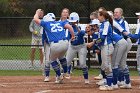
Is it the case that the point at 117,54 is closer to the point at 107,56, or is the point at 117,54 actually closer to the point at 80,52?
the point at 107,56

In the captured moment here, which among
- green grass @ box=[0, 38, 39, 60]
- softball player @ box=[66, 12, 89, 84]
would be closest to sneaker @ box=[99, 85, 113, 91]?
softball player @ box=[66, 12, 89, 84]

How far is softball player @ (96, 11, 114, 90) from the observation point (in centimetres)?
1180

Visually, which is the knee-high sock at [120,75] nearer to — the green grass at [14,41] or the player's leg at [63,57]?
the player's leg at [63,57]

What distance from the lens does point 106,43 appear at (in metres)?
11.9

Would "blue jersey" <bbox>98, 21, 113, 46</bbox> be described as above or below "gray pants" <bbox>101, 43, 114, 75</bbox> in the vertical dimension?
above

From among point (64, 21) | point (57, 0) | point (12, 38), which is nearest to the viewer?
point (64, 21)

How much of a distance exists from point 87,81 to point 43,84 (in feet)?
3.99

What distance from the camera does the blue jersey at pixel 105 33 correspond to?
11.8 m

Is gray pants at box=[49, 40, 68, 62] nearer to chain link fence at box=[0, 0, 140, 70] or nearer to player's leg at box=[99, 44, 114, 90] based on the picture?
player's leg at box=[99, 44, 114, 90]

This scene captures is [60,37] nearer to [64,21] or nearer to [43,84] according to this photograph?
[64,21]

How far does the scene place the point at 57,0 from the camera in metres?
24.0

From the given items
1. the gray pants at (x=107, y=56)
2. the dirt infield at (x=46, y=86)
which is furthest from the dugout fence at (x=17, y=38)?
the gray pants at (x=107, y=56)

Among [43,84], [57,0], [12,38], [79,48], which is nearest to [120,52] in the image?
[79,48]

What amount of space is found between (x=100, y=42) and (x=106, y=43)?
154 millimetres
